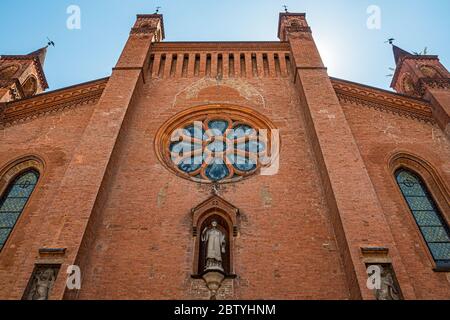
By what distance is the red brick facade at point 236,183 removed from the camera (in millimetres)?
7473

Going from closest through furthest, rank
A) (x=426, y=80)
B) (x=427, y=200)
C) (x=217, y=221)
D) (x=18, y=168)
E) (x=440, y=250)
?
(x=440, y=250) < (x=217, y=221) < (x=427, y=200) < (x=18, y=168) < (x=426, y=80)

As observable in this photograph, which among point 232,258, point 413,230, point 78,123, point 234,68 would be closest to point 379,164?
point 413,230

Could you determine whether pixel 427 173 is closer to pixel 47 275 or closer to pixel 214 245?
pixel 214 245

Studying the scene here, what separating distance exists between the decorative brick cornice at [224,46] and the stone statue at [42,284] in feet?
28.8

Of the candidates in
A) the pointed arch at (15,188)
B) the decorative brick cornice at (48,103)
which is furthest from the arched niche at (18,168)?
the decorative brick cornice at (48,103)

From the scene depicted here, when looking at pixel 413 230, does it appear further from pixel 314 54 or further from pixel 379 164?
pixel 314 54

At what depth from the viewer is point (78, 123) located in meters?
11.0

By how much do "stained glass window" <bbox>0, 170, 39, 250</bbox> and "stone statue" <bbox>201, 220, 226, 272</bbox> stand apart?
163 inches

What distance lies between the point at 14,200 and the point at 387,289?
7.93 meters

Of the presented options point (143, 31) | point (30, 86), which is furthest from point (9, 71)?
point (143, 31)

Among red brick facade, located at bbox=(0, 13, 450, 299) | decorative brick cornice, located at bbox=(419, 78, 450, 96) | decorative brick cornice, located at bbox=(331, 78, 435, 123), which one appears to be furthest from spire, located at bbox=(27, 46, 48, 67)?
decorative brick cornice, located at bbox=(419, 78, 450, 96)

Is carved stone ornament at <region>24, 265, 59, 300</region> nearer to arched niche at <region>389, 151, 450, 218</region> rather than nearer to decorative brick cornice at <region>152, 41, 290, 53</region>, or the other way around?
arched niche at <region>389, 151, 450, 218</region>

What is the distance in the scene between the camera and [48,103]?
11.8 meters

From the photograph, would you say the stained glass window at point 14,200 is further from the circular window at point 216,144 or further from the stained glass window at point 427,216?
the stained glass window at point 427,216
